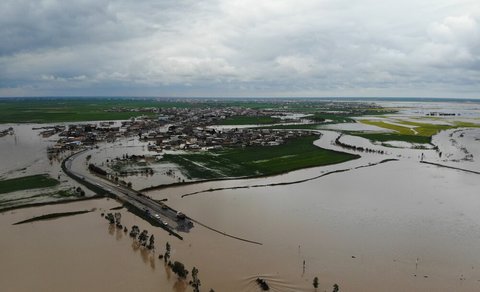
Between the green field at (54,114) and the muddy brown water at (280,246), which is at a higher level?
the green field at (54,114)

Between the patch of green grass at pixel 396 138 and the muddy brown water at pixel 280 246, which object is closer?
the muddy brown water at pixel 280 246

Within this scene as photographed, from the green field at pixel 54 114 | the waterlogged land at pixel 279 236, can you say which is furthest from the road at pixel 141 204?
the green field at pixel 54 114

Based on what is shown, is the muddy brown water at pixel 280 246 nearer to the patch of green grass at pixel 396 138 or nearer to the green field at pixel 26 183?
the green field at pixel 26 183

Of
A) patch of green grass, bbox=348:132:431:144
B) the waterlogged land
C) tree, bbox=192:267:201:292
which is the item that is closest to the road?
the waterlogged land

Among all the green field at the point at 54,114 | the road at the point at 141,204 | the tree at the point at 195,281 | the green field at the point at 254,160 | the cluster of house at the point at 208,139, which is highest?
the green field at the point at 54,114

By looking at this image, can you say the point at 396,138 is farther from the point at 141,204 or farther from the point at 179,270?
the point at 179,270

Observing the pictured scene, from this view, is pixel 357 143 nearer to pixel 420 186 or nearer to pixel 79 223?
pixel 420 186
